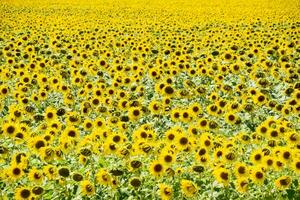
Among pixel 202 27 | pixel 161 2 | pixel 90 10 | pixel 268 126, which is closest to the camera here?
pixel 268 126

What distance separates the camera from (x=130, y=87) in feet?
38.8

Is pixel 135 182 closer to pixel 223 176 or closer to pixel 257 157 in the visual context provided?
pixel 223 176

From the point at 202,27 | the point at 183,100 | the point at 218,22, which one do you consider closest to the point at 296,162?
the point at 183,100

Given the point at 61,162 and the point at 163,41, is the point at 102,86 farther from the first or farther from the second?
the point at 163,41

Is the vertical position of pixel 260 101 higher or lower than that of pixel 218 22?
higher

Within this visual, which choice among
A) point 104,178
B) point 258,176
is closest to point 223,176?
point 258,176

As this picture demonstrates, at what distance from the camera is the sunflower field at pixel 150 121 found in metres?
6.53

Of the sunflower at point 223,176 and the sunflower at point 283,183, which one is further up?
the sunflower at point 223,176

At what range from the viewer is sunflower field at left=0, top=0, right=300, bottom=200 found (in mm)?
6531

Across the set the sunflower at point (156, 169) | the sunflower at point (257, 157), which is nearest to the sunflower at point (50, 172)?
the sunflower at point (156, 169)

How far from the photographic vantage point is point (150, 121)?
972 cm

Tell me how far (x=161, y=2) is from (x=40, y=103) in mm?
30786

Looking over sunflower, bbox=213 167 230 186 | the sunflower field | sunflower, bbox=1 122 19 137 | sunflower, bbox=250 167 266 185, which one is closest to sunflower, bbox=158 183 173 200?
the sunflower field

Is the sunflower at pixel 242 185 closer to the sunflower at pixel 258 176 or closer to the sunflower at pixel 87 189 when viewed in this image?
the sunflower at pixel 258 176
